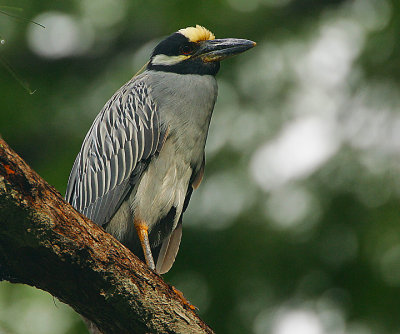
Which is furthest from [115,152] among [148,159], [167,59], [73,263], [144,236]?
[73,263]

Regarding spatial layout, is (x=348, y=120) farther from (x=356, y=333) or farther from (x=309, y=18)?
(x=356, y=333)

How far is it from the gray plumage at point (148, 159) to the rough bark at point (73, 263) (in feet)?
3.67

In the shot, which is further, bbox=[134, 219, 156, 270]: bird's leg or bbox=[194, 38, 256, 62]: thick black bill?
bbox=[194, 38, 256, 62]: thick black bill

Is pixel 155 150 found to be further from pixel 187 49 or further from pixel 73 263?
pixel 73 263

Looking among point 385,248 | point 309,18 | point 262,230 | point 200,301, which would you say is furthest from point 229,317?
point 309,18

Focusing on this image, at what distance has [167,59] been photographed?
441cm

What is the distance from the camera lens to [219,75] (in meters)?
6.10

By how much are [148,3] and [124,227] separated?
10.0ft

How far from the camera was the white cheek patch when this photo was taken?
4.38 m

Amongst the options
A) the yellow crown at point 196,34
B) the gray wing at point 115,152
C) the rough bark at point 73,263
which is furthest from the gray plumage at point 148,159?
the rough bark at point 73,263

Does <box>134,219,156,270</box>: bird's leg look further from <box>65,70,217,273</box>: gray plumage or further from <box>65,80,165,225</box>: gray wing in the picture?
<box>65,80,165,225</box>: gray wing

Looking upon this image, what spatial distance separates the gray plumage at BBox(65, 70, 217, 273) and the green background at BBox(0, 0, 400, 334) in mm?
1133

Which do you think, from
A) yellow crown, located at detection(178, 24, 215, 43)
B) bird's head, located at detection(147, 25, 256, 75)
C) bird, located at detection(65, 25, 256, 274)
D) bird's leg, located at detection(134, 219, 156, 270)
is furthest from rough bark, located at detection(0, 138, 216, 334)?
yellow crown, located at detection(178, 24, 215, 43)

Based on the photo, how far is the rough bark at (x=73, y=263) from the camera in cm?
230
